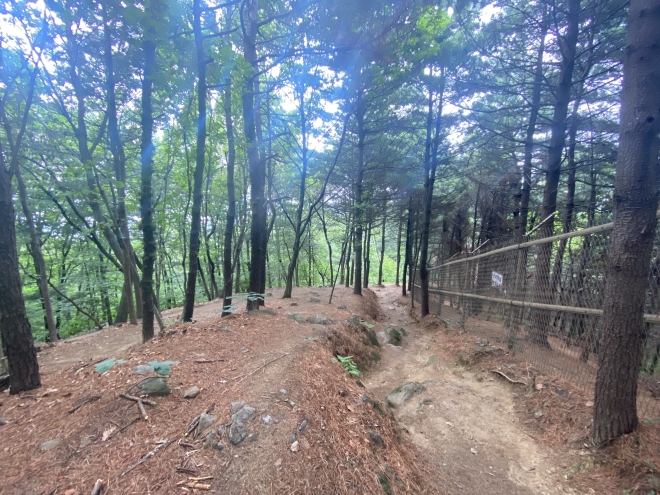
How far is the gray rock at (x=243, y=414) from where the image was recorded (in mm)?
2188

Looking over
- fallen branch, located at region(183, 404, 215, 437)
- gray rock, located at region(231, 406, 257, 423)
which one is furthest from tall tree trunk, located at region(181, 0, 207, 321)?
gray rock, located at region(231, 406, 257, 423)

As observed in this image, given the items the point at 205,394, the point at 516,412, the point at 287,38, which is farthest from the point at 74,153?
the point at 516,412

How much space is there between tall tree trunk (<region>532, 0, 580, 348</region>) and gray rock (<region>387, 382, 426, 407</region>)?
1917 mm

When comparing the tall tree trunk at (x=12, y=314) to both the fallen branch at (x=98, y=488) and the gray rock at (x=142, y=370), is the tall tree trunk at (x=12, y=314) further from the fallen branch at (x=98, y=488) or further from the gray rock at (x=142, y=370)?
the fallen branch at (x=98, y=488)

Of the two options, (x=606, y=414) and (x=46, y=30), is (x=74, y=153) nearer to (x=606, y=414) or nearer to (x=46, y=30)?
(x=46, y=30)

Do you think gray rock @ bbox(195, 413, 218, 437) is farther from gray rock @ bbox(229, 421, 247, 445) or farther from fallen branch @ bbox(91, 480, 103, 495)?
fallen branch @ bbox(91, 480, 103, 495)

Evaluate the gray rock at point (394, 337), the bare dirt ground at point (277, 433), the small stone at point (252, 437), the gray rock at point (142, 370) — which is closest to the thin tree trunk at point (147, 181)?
the bare dirt ground at point (277, 433)

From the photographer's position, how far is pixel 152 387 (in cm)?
258

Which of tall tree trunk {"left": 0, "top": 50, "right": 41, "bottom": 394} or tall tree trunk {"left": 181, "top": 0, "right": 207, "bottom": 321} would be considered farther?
tall tree trunk {"left": 181, "top": 0, "right": 207, "bottom": 321}

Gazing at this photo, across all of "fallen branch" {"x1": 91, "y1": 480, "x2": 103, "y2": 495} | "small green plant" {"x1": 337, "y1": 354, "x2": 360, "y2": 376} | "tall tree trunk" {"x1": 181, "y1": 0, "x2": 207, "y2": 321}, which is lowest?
"small green plant" {"x1": 337, "y1": 354, "x2": 360, "y2": 376}

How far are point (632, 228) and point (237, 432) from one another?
11.6 feet

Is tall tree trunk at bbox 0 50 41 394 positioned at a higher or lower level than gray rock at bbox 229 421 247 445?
higher

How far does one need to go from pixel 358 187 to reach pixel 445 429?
33.2 ft

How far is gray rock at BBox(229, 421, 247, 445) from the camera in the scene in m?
1.99
